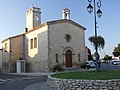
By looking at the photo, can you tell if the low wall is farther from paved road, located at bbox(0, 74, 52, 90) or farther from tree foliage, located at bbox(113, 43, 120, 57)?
tree foliage, located at bbox(113, 43, 120, 57)

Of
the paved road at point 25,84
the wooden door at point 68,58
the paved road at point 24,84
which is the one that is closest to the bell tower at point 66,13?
the wooden door at point 68,58

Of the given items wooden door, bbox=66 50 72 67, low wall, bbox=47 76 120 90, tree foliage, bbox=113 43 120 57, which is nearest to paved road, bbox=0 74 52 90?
low wall, bbox=47 76 120 90

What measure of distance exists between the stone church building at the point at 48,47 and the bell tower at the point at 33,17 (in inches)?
202

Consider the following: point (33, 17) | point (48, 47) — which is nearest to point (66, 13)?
point (33, 17)

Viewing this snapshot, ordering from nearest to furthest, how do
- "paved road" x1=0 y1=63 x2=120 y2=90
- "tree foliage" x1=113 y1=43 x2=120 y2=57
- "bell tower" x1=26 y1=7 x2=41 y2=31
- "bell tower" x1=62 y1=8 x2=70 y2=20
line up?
1. "paved road" x1=0 y1=63 x2=120 y2=90
2. "bell tower" x1=62 y1=8 x2=70 y2=20
3. "bell tower" x1=26 y1=7 x2=41 y2=31
4. "tree foliage" x1=113 y1=43 x2=120 y2=57

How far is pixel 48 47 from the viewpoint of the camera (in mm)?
27562

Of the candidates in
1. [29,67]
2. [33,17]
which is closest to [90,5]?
[29,67]

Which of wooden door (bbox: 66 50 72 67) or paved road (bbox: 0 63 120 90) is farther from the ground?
wooden door (bbox: 66 50 72 67)

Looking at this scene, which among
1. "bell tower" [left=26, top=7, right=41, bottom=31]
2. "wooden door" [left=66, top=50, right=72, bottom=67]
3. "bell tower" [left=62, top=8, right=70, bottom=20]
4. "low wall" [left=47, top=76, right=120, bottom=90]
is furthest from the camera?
"bell tower" [left=26, top=7, right=41, bottom=31]

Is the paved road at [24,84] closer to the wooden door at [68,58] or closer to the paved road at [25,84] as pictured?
the paved road at [25,84]

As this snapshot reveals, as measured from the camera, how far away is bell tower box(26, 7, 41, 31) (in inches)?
1517

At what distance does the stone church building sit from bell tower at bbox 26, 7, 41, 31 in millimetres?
5141

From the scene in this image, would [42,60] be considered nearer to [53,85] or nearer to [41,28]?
[41,28]

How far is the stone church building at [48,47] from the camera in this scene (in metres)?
28.1
